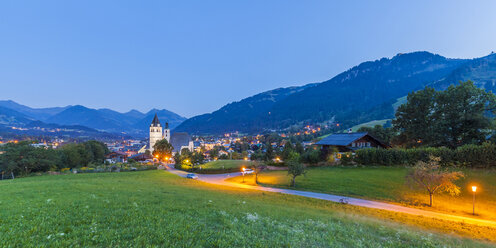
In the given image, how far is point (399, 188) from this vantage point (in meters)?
29.0

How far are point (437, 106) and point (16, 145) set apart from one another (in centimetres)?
10145

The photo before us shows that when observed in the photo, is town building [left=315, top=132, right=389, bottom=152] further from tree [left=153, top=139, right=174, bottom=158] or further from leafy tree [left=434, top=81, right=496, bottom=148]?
tree [left=153, top=139, right=174, bottom=158]

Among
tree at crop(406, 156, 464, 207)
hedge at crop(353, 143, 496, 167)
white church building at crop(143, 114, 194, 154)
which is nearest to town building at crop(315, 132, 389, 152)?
hedge at crop(353, 143, 496, 167)

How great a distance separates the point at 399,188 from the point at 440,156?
49.9 ft

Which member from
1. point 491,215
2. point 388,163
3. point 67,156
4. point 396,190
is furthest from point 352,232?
point 67,156

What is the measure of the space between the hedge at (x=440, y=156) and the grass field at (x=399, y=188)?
2358 millimetres

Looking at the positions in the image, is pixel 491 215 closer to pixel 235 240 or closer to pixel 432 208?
pixel 432 208

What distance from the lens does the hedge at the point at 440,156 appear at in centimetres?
3244

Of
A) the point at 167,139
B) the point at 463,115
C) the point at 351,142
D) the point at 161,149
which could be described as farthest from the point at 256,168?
the point at 167,139

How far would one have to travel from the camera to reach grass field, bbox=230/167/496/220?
23.0 meters

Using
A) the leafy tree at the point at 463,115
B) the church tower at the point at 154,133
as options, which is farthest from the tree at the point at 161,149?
the leafy tree at the point at 463,115

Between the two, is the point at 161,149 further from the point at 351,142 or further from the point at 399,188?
the point at 399,188

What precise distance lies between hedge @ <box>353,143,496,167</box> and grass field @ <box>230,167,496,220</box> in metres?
2.36

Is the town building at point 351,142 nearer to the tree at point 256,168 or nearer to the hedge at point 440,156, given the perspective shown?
the hedge at point 440,156
